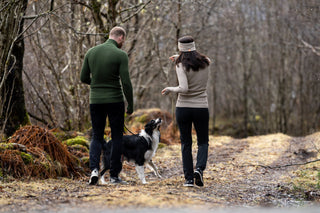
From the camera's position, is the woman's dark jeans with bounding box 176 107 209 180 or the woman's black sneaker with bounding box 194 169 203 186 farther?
the woman's black sneaker with bounding box 194 169 203 186

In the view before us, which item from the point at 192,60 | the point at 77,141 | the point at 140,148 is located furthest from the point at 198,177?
the point at 77,141

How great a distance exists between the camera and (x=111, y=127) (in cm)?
623

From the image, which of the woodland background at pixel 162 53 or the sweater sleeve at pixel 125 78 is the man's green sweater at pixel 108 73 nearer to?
the sweater sleeve at pixel 125 78

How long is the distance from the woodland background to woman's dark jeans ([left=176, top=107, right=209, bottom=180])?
2.50 metres

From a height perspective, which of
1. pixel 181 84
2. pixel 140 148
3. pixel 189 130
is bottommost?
pixel 140 148

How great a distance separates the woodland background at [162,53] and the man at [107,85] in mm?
2041

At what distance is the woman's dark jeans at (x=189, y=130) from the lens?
19.6 feet

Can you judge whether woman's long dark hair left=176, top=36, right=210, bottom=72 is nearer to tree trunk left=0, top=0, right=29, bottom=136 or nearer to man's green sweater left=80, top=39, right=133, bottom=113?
man's green sweater left=80, top=39, right=133, bottom=113

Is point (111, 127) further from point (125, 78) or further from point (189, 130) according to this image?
point (189, 130)

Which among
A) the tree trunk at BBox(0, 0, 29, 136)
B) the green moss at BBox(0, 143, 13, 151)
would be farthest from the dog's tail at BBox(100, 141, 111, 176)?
the tree trunk at BBox(0, 0, 29, 136)

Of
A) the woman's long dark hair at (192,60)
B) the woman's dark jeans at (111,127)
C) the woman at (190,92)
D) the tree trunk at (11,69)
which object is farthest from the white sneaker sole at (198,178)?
the tree trunk at (11,69)

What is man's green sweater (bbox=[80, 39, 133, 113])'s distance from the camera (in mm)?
5891

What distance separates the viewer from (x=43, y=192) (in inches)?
221

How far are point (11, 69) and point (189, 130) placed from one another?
4158 mm
